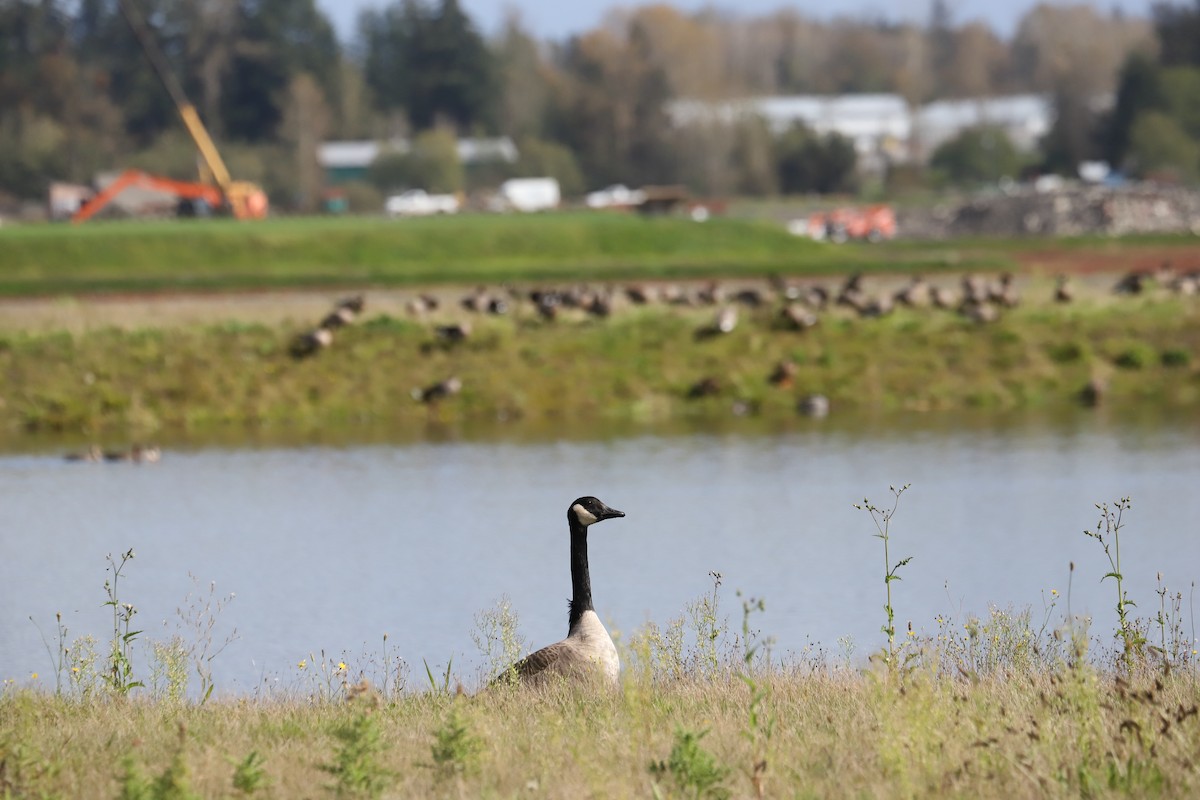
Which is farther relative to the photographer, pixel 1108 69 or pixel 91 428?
pixel 1108 69

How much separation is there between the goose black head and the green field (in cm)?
4328

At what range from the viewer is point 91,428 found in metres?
33.8

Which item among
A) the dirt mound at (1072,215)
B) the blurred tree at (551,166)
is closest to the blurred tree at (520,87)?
the blurred tree at (551,166)

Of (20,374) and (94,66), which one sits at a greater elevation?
(94,66)

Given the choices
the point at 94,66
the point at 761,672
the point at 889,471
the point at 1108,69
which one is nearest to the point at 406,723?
the point at 761,672

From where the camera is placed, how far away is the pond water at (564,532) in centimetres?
1655

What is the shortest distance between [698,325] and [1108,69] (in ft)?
482

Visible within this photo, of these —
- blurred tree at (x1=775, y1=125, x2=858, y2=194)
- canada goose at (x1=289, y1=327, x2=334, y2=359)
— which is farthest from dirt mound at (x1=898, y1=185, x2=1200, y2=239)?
canada goose at (x1=289, y1=327, x2=334, y2=359)

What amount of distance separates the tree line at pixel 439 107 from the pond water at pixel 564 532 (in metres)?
98.5

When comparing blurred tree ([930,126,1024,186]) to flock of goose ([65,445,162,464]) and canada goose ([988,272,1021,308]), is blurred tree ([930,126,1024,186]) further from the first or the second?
flock of goose ([65,445,162,464])

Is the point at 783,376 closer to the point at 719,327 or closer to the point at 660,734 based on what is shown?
the point at 719,327

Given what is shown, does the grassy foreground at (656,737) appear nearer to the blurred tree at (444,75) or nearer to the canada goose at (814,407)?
the canada goose at (814,407)

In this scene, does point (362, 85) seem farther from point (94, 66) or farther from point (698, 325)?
point (698, 325)

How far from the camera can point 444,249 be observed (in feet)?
212
